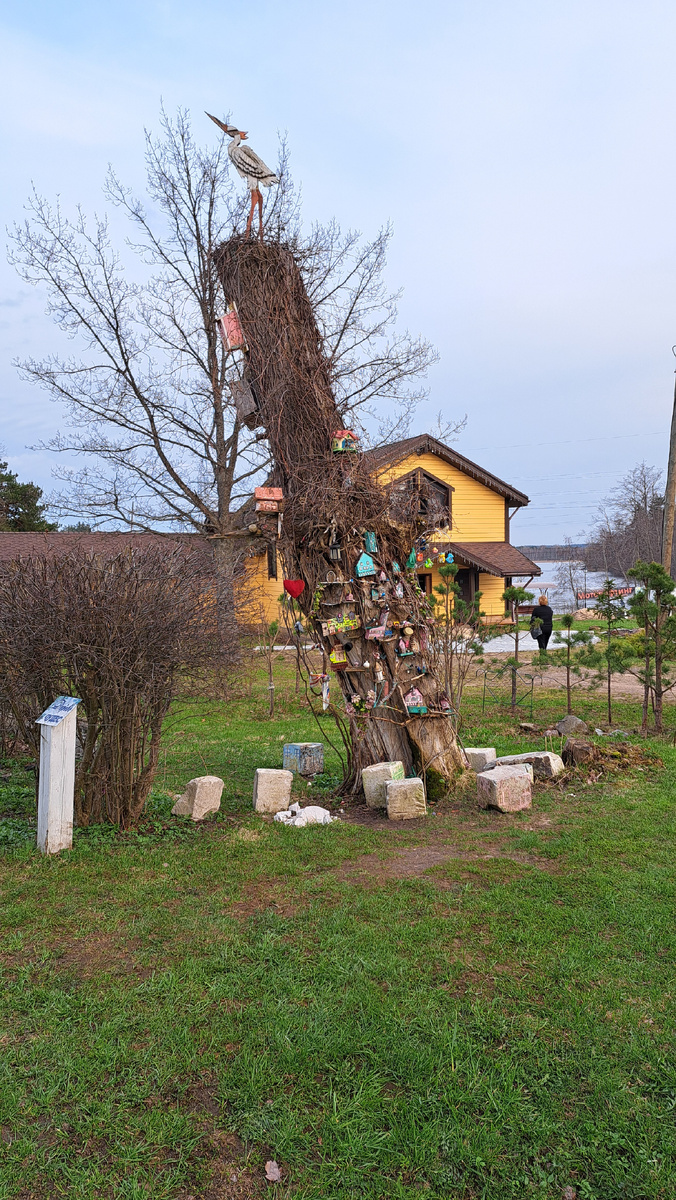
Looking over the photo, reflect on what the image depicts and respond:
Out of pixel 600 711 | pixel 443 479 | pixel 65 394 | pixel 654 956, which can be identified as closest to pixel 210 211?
pixel 65 394

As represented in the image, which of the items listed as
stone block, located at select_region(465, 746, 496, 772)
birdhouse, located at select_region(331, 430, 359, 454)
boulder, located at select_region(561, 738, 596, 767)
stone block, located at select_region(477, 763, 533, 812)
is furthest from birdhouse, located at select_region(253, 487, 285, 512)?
boulder, located at select_region(561, 738, 596, 767)

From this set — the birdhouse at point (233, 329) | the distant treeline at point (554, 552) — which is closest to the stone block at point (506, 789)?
the birdhouse at point (233, 329)

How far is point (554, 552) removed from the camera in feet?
192

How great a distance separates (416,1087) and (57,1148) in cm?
127

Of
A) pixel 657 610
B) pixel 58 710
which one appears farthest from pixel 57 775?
pixel 657 610

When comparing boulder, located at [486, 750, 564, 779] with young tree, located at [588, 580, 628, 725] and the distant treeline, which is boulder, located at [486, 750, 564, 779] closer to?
young tree, located at [588, 580, 628, 725]

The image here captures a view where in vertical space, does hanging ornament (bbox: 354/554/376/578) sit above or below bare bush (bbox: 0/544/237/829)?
above

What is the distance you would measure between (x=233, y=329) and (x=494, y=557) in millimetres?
18613

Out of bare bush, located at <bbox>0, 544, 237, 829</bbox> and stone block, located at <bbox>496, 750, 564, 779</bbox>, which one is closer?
bare bush, located at <bbox>0, 544, 237, 829</bbox>

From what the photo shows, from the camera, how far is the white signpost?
199 inches

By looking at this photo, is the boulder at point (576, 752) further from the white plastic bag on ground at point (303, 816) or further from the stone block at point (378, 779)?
the white plastic bag on ground at point (303, 816)

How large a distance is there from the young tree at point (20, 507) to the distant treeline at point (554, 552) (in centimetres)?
3543

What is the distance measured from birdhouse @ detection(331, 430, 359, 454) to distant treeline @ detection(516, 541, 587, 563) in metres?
48.0

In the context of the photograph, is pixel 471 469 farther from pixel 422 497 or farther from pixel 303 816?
pixel 303 816
